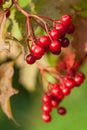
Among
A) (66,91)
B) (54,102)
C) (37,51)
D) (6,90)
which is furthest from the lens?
(54,102)

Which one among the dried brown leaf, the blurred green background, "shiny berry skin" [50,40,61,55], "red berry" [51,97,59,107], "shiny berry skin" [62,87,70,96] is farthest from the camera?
the blurred green background

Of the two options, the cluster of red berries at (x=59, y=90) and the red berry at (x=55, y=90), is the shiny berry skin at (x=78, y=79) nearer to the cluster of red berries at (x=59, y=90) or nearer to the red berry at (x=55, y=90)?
the cluster of red berries at (x=59, y=90)

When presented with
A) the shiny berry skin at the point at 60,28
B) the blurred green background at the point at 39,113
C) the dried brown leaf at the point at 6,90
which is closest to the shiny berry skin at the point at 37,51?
the shiny berry skin at the point at 60,28

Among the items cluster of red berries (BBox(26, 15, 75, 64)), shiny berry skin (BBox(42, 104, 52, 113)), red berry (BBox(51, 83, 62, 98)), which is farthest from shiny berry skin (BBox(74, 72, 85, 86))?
cluster of red berries (BBox(26, 15, 75, 64))

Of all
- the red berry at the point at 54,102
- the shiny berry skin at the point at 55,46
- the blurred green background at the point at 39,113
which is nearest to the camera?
the shiny berry skin at the point at 55,46

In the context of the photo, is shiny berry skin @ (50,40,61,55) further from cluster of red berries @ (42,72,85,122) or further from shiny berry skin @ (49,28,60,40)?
cluster of red berries @ (42,72,85,122)

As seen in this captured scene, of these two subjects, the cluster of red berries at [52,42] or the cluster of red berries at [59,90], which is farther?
the cluster of red berries at [59,90]

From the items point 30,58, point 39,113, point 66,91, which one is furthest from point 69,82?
point 39,113

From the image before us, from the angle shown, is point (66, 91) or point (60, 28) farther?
point (66, 91)

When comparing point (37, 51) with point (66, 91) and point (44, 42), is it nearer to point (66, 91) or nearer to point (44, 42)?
point (44, 42)
